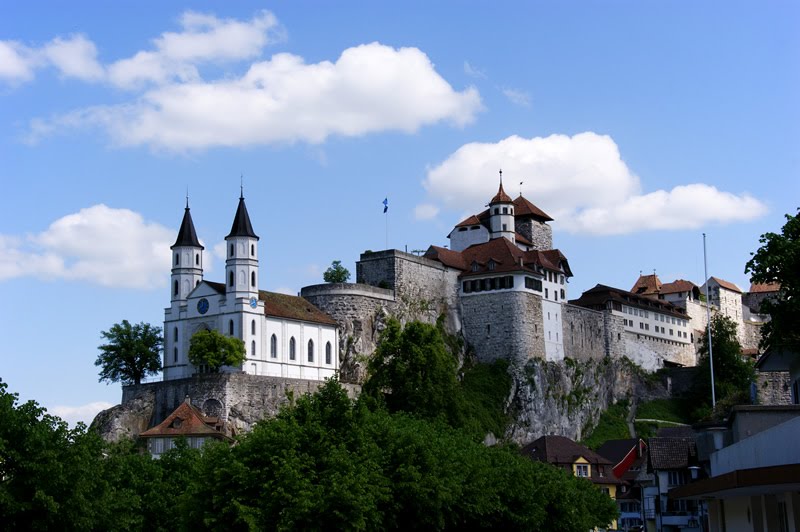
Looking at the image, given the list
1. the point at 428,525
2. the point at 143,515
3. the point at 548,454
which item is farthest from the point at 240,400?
the point at 428,525

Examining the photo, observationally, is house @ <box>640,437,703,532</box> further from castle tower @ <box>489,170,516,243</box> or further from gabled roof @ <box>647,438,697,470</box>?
castle tower @ <box>489,170,516,243</box>

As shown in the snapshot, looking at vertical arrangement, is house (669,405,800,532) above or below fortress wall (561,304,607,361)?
below

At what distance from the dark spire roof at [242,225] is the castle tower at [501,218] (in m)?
34.9

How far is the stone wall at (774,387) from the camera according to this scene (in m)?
137

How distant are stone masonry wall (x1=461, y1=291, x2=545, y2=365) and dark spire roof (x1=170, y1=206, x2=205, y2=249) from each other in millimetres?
28068

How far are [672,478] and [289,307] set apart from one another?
42811 mm

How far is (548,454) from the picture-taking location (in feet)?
349

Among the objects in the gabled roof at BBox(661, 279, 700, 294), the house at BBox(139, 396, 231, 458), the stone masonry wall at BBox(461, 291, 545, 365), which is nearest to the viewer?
the house at BBox(139, 396, 231, 458)

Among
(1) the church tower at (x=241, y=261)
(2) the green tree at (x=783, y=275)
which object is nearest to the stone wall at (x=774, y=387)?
(1) the church tower at (x=241, y=261)

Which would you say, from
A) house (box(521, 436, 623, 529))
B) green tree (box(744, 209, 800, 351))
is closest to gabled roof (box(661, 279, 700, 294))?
house (box(521, 436, 623, 529))

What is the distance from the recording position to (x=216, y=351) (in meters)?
101

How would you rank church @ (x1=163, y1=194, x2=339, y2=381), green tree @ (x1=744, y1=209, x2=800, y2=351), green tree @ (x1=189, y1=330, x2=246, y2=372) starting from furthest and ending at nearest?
church @ (x1=163, y1=194, x2=339, y2=381), green tree @ (x1=189, y1=330, x2=246, y2=372), green tree @ (x1=744, y1=209, x2=800, y2=351)

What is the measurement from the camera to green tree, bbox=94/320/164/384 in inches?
4385

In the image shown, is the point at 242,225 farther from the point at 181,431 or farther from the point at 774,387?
the point at 774,387
